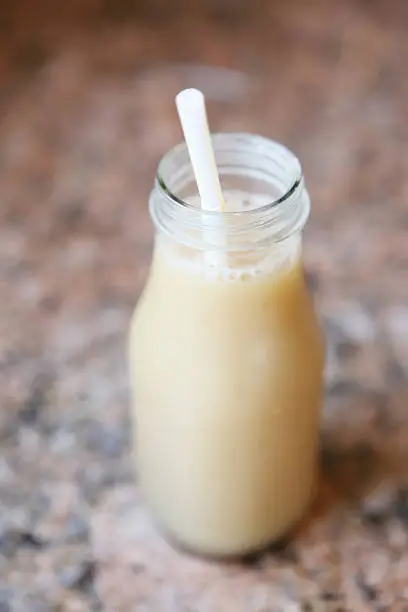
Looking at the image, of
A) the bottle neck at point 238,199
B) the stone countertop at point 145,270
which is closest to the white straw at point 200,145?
the bottle neck at point 238,199

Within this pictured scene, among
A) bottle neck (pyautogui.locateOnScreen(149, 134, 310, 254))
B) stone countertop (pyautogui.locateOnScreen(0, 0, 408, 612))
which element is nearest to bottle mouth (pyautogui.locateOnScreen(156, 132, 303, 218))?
bottle neck (pyautogui.locateOnScreen(149, 134, 310, 254))

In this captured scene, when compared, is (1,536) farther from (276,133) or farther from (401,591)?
(276,133)

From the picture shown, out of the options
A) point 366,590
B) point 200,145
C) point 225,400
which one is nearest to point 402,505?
point 366,590

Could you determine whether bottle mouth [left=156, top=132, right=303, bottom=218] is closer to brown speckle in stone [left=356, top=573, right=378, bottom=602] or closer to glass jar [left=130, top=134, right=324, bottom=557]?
glass jar [left=130, top=134, right=324, bottom=557]

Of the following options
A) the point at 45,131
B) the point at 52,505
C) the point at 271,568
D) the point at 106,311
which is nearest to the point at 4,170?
the point at 45,131

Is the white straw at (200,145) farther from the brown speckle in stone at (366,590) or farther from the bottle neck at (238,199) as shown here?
the brown speckle in stone at (366,590)

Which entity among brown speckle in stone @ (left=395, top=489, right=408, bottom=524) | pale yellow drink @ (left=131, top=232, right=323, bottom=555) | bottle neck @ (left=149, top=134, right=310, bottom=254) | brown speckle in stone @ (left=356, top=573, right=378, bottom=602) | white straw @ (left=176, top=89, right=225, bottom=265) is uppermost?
white straw @ (left=176, top=89, right=225, bottom=265)

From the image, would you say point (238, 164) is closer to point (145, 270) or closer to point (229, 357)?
point (229, 357)
